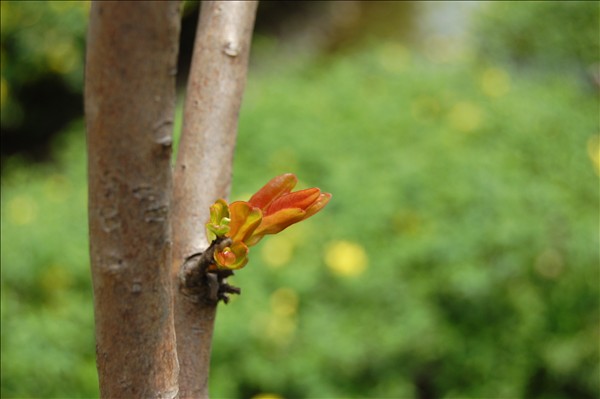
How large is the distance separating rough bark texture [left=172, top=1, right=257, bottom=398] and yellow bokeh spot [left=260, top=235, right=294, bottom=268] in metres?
1.68

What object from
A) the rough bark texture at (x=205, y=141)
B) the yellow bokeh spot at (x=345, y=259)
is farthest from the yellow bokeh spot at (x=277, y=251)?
the rough bark texture at (x=205, y=141)

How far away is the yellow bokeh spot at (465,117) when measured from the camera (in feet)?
12.0

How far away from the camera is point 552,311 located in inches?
97.2

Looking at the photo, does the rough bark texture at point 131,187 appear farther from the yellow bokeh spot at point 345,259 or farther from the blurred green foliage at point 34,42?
the blurred green foliage at point 34,42

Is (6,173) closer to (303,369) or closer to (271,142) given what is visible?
(271,142)

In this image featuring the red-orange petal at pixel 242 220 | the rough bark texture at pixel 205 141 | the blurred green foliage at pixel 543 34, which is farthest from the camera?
the blurred green foliage at pixel 543 34

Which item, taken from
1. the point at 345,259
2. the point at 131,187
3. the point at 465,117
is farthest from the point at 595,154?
the point at 131,187

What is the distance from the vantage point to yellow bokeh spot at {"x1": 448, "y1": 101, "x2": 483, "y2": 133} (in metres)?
3.66

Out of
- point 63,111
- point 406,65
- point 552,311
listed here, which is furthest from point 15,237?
point 406,65

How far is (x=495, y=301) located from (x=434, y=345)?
0.27 metres

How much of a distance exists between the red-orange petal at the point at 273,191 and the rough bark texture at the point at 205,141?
12 centimetres

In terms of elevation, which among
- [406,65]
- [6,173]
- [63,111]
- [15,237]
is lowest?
[15,237]

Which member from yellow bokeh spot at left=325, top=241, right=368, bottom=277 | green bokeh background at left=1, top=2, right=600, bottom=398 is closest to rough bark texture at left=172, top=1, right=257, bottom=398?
green bokeh background at left=1, top=2, right=600, bottom=398

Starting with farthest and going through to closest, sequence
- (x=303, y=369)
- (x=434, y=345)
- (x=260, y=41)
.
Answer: (x=260, y=41), (x=434, y=345), (x=303, y=369)
